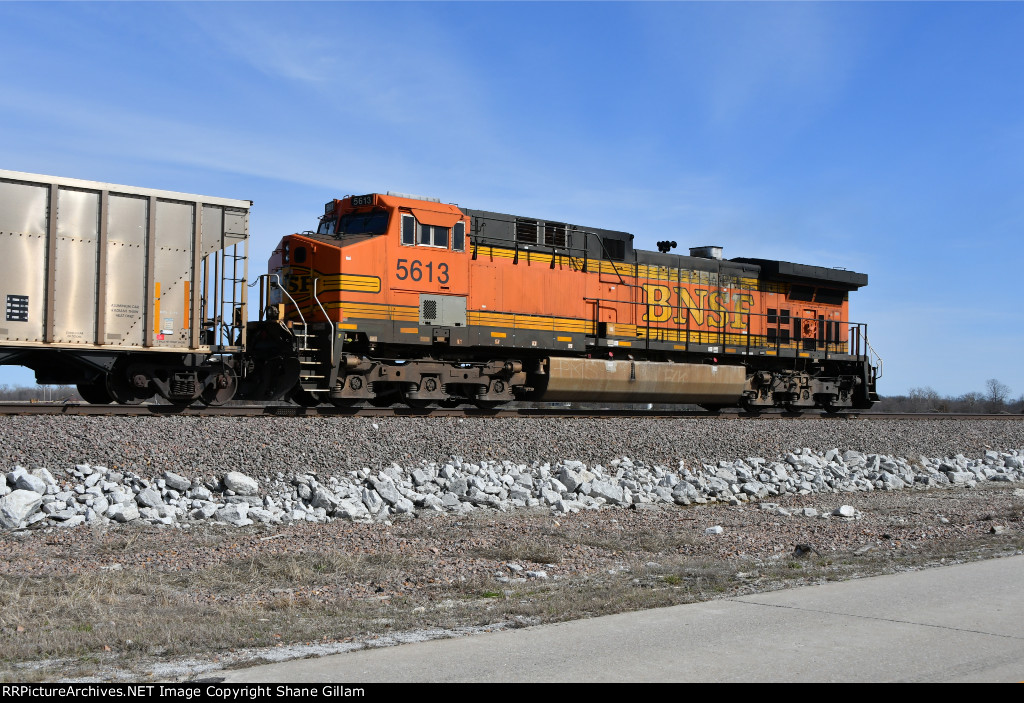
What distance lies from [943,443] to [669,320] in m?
6.16

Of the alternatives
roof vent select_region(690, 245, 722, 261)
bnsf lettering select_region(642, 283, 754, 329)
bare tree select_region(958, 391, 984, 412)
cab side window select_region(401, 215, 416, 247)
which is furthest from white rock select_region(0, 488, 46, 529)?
bare tree select_region(958, 391, 984, 412)

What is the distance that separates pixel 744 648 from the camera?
4.45 meters

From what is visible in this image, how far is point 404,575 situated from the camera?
262 inches

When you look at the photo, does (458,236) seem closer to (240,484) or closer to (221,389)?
(221,389)

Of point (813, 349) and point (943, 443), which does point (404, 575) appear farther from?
point (813, 349)

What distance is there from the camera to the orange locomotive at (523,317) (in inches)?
601

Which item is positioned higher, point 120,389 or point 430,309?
point 430,309

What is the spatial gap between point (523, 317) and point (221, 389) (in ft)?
19.9

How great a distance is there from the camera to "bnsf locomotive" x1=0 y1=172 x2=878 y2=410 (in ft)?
40.9

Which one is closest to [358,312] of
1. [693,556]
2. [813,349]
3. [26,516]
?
[26,516]

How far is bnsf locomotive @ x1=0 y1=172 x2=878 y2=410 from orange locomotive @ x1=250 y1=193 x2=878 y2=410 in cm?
4

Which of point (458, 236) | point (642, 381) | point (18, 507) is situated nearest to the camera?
point (18, 507)

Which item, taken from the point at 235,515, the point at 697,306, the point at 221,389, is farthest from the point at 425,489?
the point at 697,306

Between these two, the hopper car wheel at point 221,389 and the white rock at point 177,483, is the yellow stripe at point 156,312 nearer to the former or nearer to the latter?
the hopper car wheel at point 221,389
